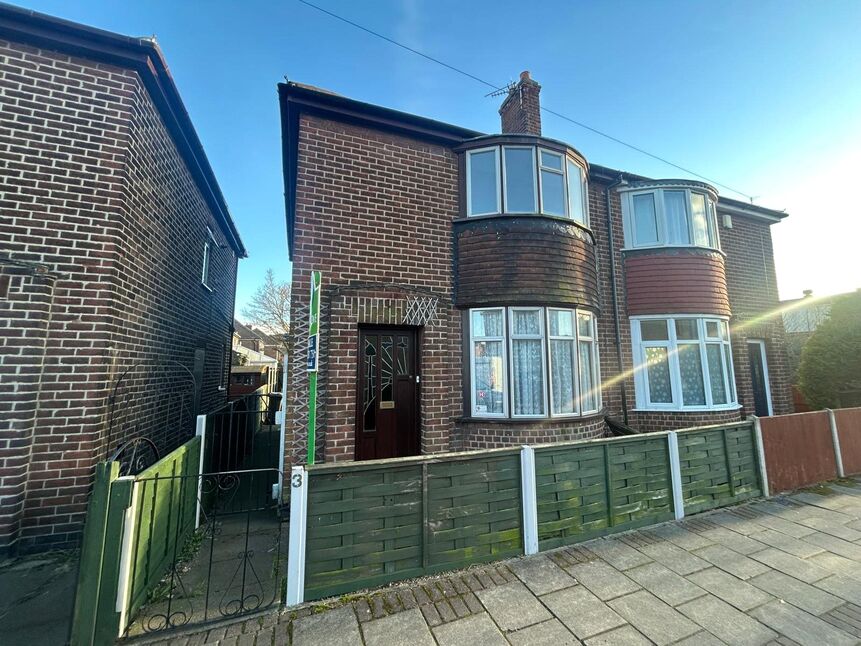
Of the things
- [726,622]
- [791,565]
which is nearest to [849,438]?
[791,565]

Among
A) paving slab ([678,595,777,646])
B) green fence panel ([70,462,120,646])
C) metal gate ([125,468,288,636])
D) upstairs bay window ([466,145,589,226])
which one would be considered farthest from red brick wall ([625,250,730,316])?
green fence panel ([70,462,120,646])

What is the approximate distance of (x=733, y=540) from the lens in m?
4.29

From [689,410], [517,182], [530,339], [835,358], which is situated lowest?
[689,410]

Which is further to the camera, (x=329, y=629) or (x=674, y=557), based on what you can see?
(x=674, y=557)

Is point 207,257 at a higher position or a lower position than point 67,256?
higher

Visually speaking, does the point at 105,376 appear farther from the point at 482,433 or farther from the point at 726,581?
the point at 726,581

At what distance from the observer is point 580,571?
3.65 meters

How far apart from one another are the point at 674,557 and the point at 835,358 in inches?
373

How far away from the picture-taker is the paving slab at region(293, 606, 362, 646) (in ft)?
8.96

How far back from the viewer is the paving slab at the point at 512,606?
294 cm

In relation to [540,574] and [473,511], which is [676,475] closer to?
[540,574]

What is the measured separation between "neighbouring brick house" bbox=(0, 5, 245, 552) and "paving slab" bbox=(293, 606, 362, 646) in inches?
113

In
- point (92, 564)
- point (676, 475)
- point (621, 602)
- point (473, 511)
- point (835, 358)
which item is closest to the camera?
point (92, 564)

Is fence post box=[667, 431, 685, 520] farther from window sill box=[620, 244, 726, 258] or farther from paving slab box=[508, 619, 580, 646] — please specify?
window sill box=[620, 244, 726, 258]
